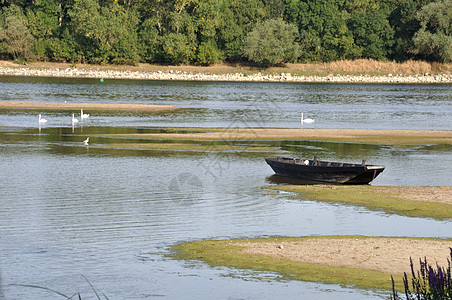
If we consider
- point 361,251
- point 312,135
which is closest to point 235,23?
point 312,135

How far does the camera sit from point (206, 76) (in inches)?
5507

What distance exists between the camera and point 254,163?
41125mm

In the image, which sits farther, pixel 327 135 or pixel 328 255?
pixel 327 135

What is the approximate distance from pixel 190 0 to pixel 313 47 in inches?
1064

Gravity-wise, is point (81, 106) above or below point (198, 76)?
below

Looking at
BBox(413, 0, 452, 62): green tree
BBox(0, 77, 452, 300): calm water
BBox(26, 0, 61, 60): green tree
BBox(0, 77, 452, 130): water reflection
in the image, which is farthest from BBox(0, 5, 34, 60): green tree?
BBox(0, 77, 452, 300): calm water

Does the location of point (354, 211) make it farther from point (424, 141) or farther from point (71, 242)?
point (424, 141)

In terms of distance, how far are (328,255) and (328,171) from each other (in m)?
13.7

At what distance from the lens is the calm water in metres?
18.5

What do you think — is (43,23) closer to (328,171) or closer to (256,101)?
(256,101)

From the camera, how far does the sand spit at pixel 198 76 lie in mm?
136375

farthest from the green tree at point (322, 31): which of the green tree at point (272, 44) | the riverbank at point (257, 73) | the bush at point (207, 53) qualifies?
the bush at point (207, 53)

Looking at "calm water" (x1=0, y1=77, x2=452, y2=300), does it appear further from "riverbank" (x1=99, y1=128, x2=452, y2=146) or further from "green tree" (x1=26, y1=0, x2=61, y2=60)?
"green tree" (x1=26, y1=0, x2=61, y2=60)

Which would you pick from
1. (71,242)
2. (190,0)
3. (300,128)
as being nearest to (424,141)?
(300,128)
